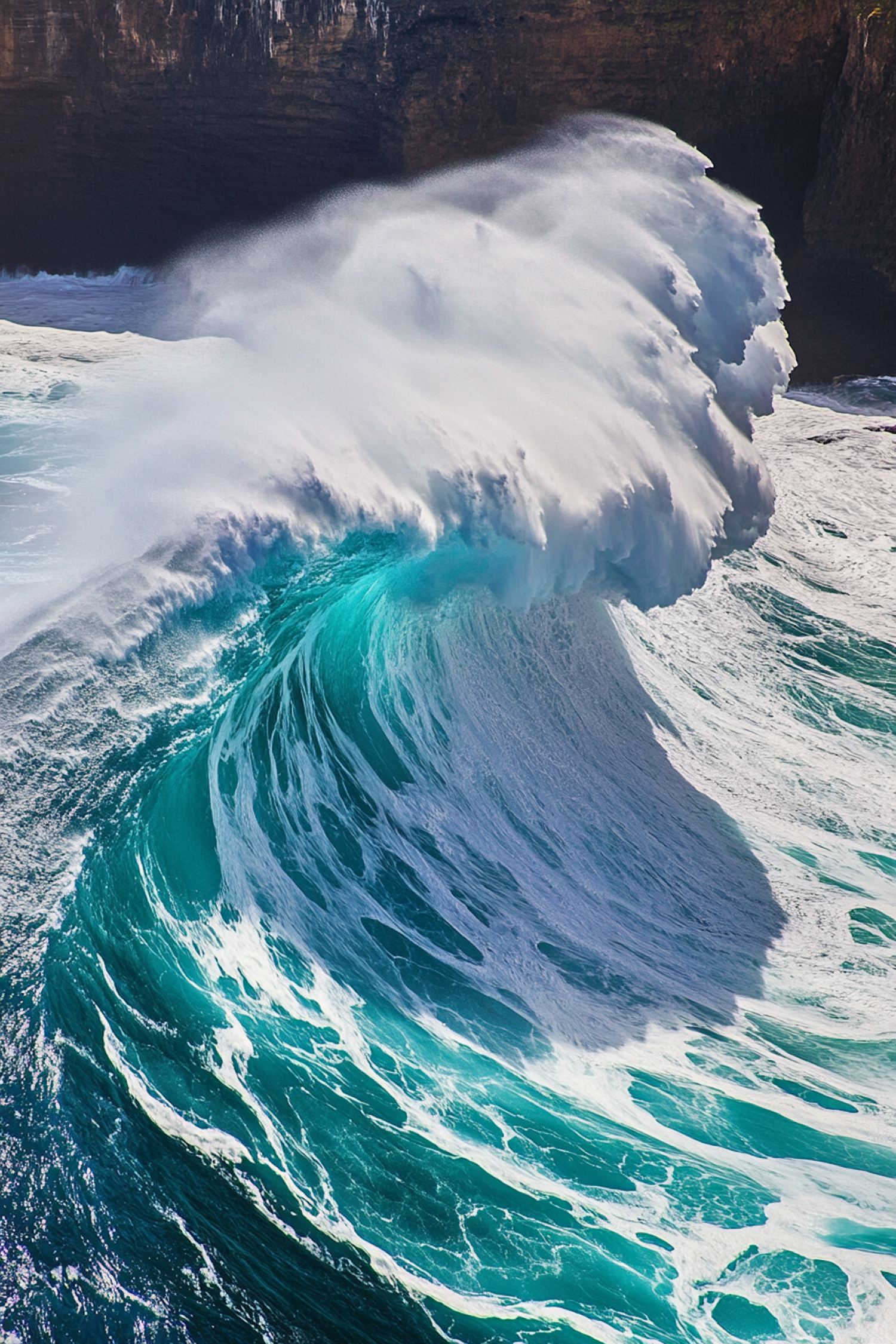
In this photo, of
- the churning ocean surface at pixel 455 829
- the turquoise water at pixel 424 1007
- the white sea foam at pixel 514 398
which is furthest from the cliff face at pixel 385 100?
the turquoise water at pixel 424 1007

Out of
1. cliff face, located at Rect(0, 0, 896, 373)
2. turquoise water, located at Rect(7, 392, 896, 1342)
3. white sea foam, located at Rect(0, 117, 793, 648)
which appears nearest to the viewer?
turquoise water, located at Rect(7, 392, 896, 1342)

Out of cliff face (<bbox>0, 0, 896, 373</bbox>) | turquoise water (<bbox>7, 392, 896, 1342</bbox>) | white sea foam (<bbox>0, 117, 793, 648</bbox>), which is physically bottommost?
turquoise water (<bbox>7, 392, 896, 1342</bbox>)

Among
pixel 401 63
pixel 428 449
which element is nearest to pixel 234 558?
pixel 428 449

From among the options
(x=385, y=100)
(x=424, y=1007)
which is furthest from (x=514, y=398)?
(x=385, y=100)

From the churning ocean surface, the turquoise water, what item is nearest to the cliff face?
the churning ocean surface

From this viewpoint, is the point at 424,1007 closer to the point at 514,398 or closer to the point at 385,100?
the point at 514,398

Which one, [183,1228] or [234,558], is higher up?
[234,558]

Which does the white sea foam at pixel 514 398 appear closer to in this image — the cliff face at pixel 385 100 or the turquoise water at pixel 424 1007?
the turquoise water at pixel 424 1007

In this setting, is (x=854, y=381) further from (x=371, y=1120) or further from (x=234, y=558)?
(x=371, y=1120)

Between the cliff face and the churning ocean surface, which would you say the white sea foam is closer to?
the churning ocean surface
